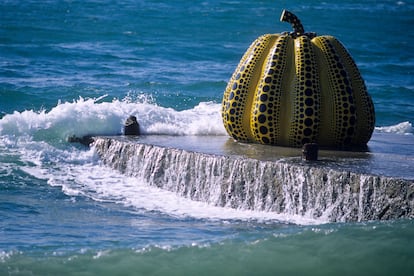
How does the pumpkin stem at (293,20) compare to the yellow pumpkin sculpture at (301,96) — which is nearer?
the yellow pumpkin sculpture at (301,96)

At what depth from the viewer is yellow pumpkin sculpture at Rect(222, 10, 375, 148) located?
12.4 metres

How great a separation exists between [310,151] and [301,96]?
43.2 inches

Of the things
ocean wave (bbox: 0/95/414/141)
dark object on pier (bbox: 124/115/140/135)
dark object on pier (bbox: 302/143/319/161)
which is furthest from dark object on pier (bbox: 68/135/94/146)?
dark object on pier (bbox: 302/143/319/161)

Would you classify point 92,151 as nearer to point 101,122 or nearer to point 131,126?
point 131,126

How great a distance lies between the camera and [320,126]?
12422 millimetres

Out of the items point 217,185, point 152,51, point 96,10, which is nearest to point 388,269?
point 217,185

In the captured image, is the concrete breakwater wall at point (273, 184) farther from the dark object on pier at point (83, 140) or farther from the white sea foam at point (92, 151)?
the dark object on pier at point (83, 140)

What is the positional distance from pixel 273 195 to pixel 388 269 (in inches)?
109

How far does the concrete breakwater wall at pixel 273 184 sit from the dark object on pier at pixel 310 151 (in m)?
0.21

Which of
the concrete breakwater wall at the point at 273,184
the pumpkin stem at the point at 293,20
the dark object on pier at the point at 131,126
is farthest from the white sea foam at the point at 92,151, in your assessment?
Answer: the pumpkin stem at the point at 293,20

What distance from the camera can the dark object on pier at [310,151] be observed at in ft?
37.4

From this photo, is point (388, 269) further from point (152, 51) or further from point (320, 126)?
point (152, 51)

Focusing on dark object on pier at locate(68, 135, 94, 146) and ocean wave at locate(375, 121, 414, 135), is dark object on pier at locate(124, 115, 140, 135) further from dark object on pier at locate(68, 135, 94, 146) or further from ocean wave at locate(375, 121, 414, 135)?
ocean wave at locate(375, 121, 414, 135)

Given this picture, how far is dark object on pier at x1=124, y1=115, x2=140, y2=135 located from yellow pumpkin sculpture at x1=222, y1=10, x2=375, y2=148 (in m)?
1.99
